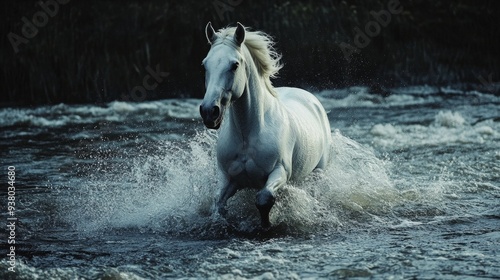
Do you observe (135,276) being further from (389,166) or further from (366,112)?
(366,112)

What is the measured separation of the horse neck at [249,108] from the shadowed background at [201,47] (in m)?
9.05

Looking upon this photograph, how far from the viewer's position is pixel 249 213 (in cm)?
599

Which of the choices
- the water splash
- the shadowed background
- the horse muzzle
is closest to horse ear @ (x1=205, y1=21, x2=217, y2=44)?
the horse muzzle

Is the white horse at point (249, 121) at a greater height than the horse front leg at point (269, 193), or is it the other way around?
the white horse at point (249, 121)

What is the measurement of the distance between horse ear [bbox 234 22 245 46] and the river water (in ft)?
3.97

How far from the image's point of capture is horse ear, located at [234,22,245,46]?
5.30 m

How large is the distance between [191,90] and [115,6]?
2.48 meters

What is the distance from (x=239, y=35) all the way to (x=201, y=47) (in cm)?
1044

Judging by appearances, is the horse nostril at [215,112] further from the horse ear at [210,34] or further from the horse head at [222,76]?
the horse ear at [210,34]

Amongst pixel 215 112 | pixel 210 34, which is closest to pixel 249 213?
pixel 215 112

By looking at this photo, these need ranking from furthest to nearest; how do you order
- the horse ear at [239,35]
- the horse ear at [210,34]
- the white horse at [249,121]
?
1. the horse ear at [210,34]
2. the horse ear at [239,35]
3. the white horse at [249,121]

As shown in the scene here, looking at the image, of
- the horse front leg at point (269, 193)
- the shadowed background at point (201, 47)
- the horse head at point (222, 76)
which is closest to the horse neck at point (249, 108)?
the horse head at point (222, 76)

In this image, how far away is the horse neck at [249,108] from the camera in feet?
18.2

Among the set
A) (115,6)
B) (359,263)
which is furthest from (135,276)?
(115,6)
